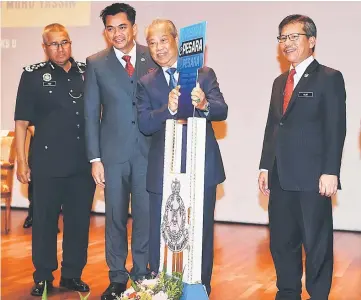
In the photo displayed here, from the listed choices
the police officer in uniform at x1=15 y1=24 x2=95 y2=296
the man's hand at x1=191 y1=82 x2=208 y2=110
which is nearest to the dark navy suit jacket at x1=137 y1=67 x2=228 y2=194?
the man's hand at x1=191 y1=82 x2=208 y2=110

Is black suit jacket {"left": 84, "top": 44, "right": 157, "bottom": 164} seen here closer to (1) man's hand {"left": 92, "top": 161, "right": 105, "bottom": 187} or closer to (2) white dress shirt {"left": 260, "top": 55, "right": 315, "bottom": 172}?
(1) man's hand {"left": 92, "top": 161, "right": 105, "bottom": 187}

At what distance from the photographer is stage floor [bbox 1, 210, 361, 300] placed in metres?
3.72

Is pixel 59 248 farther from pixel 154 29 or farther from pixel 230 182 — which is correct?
pixel 154 29

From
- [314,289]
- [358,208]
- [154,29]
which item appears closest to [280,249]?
[314,289]

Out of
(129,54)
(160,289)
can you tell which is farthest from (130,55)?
(160,289)

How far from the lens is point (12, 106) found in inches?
281

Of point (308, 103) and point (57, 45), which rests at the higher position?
point (57, 45)

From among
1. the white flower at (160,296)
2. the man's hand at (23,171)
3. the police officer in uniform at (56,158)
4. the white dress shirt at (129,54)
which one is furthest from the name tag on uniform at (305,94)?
the man's hand at (23,171)

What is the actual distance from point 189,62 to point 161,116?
32 centimetres

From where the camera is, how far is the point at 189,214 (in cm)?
258

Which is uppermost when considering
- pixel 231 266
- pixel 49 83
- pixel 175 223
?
pixel 49 83

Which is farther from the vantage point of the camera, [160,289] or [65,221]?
[65,221]

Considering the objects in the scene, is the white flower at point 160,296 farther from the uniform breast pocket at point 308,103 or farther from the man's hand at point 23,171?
the man's hand at point 23,171

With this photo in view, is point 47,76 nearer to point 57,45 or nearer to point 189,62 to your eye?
point 57,45
